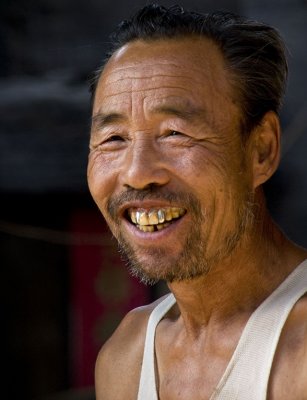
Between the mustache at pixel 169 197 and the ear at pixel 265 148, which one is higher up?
the ear at pixel 265 148

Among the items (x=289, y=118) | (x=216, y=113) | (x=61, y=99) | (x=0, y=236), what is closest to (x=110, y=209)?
(x=216, y=113)

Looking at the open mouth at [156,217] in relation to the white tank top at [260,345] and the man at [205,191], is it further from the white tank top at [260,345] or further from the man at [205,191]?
the white tank top at [260,345]

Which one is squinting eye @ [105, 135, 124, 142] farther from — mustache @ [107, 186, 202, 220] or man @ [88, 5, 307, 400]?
mustache @ [107, 186, 202, 220]

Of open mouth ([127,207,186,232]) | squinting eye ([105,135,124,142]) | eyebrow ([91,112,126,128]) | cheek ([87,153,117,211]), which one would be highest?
eyebrow ([91,112,126,128])

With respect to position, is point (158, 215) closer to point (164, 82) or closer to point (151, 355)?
point (164, 82)

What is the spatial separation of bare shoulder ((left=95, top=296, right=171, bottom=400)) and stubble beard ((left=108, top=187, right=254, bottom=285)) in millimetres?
462

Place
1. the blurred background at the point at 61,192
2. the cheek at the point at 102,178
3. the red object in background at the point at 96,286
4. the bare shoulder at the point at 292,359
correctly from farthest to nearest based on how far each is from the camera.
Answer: the red object in background at the point at 96,286 → the blurred background at the point at 61,192 → the cheek at the point at 102,178 → the bare shoulder at the point at 292,359

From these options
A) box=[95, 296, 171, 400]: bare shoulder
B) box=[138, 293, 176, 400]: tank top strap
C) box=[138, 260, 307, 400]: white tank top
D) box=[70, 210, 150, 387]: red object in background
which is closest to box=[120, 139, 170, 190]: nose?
box=[138, 260, 307, 400]: white tank top

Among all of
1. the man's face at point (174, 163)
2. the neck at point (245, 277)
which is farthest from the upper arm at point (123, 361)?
the man's face at point (174, 163)

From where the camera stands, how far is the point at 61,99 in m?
5.09

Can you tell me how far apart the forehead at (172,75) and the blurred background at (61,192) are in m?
2.30

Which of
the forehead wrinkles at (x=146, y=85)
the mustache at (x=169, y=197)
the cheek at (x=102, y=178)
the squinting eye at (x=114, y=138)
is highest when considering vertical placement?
the forehead wrinkles at (x=146, y=85)

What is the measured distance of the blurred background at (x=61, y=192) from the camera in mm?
4711

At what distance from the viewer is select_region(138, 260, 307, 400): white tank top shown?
2.10 meters
